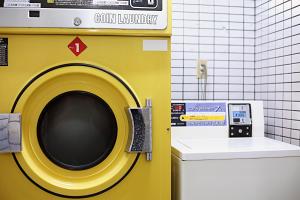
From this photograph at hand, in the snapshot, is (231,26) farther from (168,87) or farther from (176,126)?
(168,87)

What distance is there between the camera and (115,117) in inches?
54.1

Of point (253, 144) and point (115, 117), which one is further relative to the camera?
point (253, 144)

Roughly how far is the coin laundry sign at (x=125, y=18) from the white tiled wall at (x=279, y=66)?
965 mm

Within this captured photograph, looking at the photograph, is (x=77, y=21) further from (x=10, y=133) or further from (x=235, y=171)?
(x=235, y=171)

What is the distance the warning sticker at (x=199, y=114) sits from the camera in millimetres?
1878

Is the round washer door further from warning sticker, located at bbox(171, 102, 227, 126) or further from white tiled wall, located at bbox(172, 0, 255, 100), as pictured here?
white tiled wall, located at bbox(172, 0, 255, 100)

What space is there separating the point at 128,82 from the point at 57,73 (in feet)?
1.00

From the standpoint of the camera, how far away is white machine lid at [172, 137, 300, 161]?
1411mm

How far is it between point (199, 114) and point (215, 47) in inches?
24.5

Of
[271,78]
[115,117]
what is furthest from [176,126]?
[271,78]

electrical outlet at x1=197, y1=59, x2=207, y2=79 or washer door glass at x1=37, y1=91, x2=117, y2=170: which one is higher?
electrical outlet at x1=197, y1=59, x2=207, y2=79

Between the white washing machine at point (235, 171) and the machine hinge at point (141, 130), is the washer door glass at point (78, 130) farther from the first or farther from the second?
the white washing machine at point (235, 171)

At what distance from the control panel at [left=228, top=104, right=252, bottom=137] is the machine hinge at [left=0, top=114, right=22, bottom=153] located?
4.03ft

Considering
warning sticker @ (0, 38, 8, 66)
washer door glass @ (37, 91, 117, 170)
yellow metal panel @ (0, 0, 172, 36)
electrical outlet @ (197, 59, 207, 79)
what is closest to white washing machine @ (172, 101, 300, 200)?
washer door glass @ (37, 91, 117, 170)
